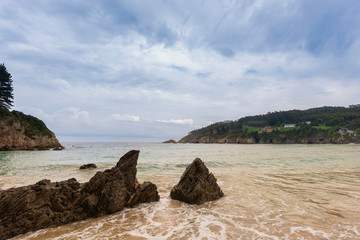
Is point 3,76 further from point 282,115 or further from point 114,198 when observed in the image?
point 282,115

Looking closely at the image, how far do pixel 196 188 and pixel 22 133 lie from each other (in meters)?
64.3

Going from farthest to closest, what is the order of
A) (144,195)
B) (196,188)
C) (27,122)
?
(27,122)
(196,188)
(144,195)

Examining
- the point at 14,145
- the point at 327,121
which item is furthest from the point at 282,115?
the point at 14,145

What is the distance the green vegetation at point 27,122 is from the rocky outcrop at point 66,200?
58144 millimetres

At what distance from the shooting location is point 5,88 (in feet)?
184

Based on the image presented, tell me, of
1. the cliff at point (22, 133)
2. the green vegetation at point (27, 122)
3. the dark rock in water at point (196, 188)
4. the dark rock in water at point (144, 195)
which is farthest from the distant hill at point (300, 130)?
the green vegetation at point (27, 122)

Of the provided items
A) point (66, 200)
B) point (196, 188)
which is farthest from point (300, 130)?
point (66, 200)

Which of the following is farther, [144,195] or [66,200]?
[144,195]

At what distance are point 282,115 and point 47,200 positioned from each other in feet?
708

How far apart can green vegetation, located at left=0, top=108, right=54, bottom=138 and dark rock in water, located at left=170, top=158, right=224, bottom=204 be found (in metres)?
60.0

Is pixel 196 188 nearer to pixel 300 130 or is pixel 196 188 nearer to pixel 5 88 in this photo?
pixel 5 88

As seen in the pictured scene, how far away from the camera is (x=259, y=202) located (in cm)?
778

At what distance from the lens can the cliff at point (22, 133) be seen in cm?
4678

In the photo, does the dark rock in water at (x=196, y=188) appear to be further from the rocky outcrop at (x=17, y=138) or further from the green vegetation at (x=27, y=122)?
the green vegetation at (x=27, y=122)
